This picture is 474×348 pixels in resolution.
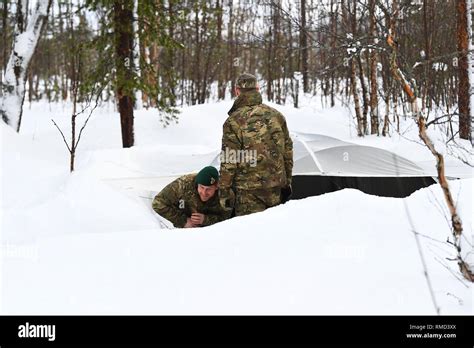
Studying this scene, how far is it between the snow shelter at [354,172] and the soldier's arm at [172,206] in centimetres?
180

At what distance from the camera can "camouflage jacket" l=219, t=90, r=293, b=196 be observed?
4.19m

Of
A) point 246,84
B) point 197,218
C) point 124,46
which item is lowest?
point 197,218

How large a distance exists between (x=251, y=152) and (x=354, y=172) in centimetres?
219

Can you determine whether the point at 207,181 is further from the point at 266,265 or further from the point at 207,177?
the point at 266,265

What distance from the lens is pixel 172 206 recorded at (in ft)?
15.5

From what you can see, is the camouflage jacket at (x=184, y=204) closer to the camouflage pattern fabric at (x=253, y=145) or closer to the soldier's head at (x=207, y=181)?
the soldier's head at (x=207, y=181)

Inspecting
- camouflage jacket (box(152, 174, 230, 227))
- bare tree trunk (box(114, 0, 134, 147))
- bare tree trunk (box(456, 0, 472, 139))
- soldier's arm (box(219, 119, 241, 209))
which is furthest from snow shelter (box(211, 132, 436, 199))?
bare tree trunk (box(114, 0, 134, 147))

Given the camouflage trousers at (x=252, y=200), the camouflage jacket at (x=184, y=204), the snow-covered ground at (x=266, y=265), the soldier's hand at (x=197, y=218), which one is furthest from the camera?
the camouflage jacket at (x=184, y=204)

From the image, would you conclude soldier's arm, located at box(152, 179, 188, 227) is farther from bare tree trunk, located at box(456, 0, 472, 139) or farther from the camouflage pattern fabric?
bare tree trunk, located at box(456, 0, 472, 139)

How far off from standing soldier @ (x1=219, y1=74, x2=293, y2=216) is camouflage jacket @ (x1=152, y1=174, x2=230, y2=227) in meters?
0.34

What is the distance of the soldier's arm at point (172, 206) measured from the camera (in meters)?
4.71

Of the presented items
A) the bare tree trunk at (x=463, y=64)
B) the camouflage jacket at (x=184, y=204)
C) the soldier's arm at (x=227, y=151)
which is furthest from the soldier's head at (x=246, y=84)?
the bare tree trunk at (x=463, y=64)

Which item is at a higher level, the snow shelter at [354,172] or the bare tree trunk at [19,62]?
the bare tree trunk at [19,62]

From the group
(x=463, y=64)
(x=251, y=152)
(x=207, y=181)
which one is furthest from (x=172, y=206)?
(x=463, y=64)
